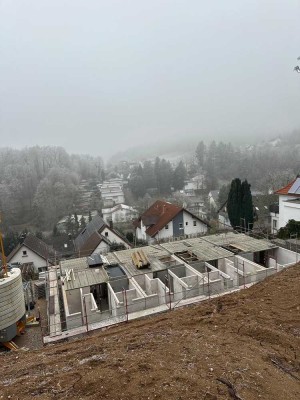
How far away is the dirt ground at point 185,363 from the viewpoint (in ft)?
14.3

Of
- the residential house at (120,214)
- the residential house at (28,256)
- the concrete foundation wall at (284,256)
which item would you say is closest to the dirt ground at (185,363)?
the concrete foundation wall at (284,256)

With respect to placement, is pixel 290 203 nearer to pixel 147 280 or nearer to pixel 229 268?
pixel 229 268

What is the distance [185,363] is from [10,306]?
839 cm

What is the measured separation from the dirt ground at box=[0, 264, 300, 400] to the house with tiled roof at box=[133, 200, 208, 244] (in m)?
21.1

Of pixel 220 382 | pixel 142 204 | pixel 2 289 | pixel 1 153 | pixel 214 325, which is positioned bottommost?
pixel 142 204

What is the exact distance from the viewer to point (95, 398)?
167 inches

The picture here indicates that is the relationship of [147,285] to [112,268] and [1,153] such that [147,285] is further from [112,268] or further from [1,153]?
[1,153]

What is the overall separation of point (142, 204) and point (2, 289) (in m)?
43.4

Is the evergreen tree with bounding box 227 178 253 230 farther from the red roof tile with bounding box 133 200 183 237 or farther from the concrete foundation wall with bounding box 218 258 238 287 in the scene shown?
the concrete foundation wall with bounding box 218 258 238 287

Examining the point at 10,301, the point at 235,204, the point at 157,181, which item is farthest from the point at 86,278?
the point at 157,181

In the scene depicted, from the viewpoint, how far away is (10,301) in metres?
11.0

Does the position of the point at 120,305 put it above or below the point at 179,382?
below

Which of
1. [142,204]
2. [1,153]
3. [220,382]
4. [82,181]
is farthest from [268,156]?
[220,382]

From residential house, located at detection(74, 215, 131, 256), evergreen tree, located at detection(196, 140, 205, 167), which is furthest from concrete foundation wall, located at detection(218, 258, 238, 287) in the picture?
evergreen tree, located at detection(196, 140, 205, 167)
